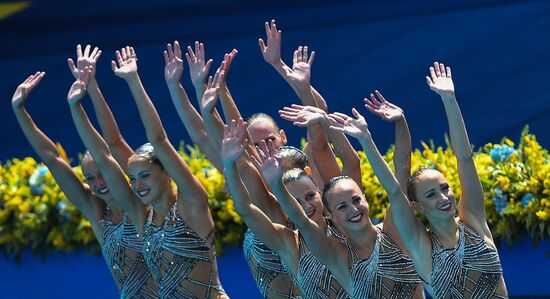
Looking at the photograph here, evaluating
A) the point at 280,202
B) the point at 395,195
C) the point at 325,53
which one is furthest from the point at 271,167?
the point at 325,53

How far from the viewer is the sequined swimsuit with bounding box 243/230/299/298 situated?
6725 millimetres

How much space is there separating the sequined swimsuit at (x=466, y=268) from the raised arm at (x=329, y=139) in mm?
696

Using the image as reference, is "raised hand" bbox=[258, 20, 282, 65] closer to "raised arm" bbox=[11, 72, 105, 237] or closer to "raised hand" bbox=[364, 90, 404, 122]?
"raised hand" bbox=[364, 90, 404, 122]

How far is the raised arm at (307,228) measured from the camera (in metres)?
5.95

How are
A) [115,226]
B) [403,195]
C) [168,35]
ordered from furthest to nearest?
[168,35]
[115,226]
[403,195]

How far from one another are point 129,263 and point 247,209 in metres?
1.23

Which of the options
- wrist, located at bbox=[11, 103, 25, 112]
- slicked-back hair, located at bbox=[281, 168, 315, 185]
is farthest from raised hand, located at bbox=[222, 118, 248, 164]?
wrist, located at bbox=[11, 103, 25, 112]

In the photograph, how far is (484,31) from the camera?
30.6ft

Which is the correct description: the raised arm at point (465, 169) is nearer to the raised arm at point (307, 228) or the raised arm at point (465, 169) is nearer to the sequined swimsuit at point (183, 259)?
the raised arm at point (307, 228)

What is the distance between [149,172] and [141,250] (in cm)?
57

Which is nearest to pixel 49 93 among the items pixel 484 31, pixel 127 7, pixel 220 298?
pixel 127 7

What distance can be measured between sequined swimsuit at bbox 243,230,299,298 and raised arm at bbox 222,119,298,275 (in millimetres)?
323

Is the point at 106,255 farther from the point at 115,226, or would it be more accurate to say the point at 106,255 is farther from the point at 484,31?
the point at 484,31

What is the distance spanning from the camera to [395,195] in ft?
19.2
